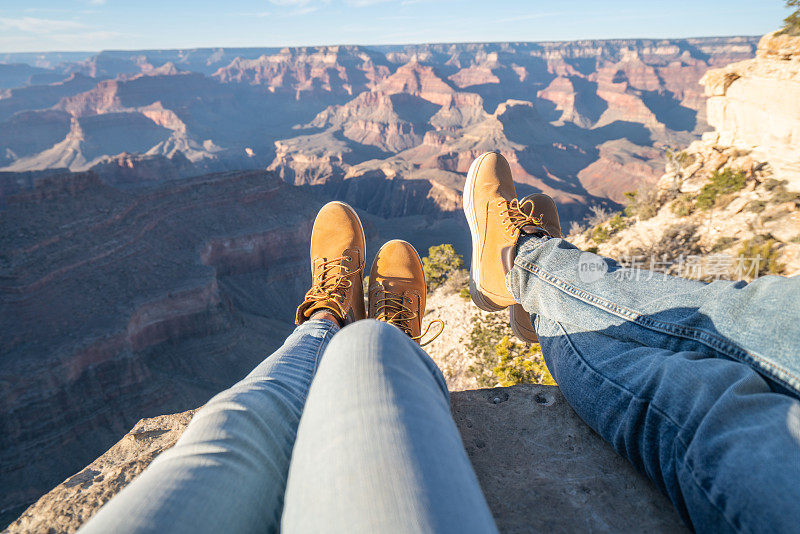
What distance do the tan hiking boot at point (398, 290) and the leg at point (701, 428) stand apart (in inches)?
59.2

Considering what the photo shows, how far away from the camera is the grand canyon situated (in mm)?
14414

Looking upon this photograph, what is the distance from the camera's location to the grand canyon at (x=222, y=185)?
1441 cm

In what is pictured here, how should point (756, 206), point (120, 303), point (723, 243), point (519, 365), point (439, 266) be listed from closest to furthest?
point (519, 365) < point (723, 243) < point (756, 206) < point (439, 266) < point (120, 303)

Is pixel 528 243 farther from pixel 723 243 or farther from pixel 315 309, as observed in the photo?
pixel 723 243

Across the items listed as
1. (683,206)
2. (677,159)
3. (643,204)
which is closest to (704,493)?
(683,206)

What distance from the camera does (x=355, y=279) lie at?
3.39 metres

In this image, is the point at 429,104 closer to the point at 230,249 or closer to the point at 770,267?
the point at 230,249

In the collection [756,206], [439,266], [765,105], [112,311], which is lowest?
[112,311]

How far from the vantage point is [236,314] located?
782 inches

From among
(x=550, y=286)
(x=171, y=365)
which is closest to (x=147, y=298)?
(x=171, y=365)

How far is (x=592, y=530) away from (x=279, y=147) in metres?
71.3

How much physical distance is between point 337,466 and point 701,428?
3.29ft

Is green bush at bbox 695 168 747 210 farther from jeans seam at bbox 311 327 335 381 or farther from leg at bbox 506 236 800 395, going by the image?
jeans seam at bbox 311 327 335 381

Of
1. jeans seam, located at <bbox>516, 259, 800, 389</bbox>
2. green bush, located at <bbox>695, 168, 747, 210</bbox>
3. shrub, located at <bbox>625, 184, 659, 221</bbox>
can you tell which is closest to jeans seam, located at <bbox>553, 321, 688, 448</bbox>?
jeans seam, located at <bbox>516, 259, 800, 389</bbox>
